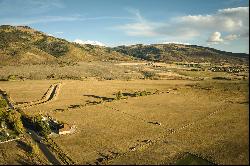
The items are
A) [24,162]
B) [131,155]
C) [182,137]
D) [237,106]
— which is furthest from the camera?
[237,106]

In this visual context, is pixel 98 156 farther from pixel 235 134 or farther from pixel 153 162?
pixel 235 134

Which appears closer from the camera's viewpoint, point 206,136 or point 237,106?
point 206,136

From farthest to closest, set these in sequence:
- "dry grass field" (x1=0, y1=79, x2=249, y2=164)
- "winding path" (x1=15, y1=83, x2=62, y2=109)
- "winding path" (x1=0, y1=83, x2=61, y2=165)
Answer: "winding path" (x1=15, y1=83, x2=62, y2=109) < "dry grass field" (x1=0, y1=79, x2=249, y2=164) < "winding path" (x1=0, y1=83, x2=61, y2=165)

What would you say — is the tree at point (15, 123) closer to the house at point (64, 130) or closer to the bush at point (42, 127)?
the bush at point (42, 127)

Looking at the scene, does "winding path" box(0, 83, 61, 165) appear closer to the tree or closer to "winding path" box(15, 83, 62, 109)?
"winding path" box(15, 83, 62, 109)

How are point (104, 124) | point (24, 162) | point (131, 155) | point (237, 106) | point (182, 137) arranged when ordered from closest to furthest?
point (24, 162) → point (131, 155) → point (182, 137) → point (104, 124) → point (237, 106)

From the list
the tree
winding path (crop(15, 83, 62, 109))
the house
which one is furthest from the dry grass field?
the tree

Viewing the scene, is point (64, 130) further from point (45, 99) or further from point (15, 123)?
point (45, 99)

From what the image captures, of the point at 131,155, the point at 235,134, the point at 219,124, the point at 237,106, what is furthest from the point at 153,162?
the point at 237,106

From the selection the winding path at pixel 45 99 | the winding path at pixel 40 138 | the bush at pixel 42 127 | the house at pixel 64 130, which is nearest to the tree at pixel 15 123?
the winding path at pixel 40 138
